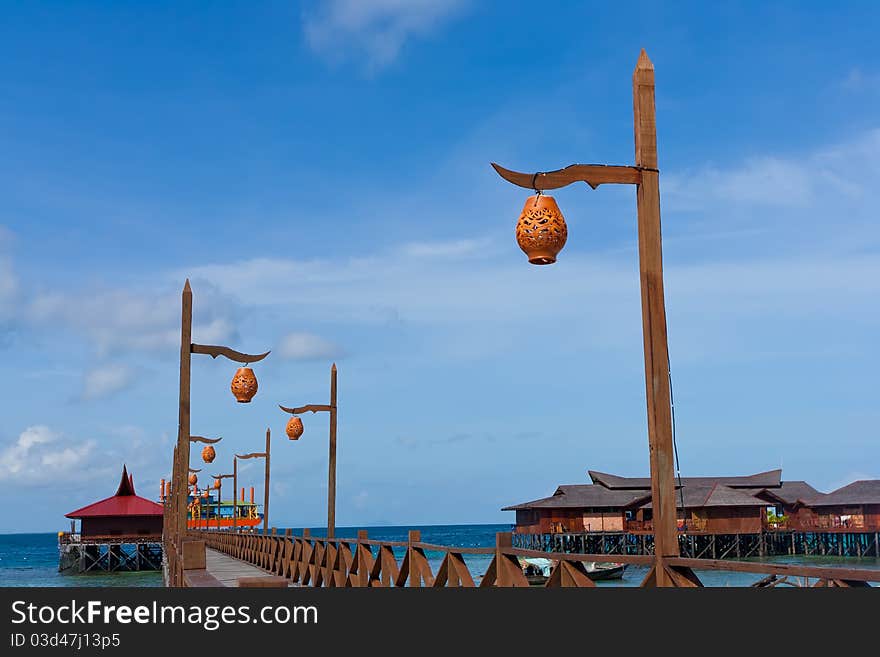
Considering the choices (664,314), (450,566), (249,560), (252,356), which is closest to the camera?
(664,314)

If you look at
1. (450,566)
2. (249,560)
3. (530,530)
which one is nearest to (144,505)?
(530,530)

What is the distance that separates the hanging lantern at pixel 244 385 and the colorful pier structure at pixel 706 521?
51.3 m

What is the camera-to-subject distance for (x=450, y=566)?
376 inches

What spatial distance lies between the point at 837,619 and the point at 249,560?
24.8 meters

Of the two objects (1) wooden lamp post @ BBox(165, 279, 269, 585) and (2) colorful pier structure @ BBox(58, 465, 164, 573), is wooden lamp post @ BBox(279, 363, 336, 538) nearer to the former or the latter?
(1) wooden lamp post @ BBox(165, 279, 269, 585)

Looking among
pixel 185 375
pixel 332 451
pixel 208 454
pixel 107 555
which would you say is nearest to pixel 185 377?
pixel 185 375

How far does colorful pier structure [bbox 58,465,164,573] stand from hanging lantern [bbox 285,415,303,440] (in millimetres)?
52549

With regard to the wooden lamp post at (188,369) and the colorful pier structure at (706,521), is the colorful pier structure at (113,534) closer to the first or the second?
the colorful pier structure at (706,521)

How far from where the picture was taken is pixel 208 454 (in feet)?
115

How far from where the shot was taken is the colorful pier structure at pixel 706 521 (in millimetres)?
67750

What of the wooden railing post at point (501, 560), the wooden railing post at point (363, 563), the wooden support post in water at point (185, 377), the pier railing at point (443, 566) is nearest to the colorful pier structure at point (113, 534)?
the pier railing at point (443, 566)

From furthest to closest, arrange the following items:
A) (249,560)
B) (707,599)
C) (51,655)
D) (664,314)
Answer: (249,560) < (664,314) < (51,655) < (707,599)

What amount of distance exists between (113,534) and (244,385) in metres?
61.1

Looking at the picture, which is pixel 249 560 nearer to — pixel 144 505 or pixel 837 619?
pixel 837 619
